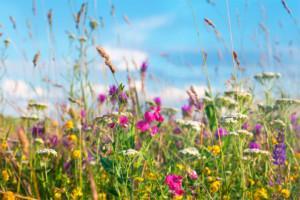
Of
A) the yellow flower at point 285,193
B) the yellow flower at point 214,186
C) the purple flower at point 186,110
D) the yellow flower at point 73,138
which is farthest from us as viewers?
the purple flower at point 186,110

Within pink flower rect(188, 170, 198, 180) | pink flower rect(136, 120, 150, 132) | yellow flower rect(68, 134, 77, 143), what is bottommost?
pink flower rect(188, 170, 198, 180)

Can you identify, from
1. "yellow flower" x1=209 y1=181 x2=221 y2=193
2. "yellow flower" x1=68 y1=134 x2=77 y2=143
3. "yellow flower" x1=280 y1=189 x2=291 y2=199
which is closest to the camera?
"yellow flower" x1=209 y1=181 x2=221 y2=193

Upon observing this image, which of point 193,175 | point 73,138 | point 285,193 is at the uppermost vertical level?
point 73,138

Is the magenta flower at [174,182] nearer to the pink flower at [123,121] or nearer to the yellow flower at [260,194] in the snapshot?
the pink flower at [123,121]

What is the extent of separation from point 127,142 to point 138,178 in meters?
0.20

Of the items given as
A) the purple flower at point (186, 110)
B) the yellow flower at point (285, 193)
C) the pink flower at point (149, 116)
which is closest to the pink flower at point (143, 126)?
the pink flower at point (149, 116)

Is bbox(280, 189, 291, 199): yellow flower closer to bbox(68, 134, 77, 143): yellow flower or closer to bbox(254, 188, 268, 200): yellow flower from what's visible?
bbox(254, 188, 268, 200): yellow flower

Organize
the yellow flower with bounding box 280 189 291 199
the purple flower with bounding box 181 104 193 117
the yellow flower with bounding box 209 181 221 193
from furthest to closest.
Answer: the purple flower with bounding box 181 104 193 117, the yellow flower with bounding box 280 189 291 199, the yellow flower with bounding box 209 181 221 193

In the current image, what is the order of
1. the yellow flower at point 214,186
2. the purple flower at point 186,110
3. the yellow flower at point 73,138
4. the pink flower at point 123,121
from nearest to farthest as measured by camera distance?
the pink flower at point 123,121
the yellow flower at point 214,186
the yellow flower at point 73,138
the purple flower at point 186,110

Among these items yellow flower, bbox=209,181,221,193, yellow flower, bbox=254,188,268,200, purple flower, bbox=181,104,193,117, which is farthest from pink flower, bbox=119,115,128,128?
purple flower, bbox=181,104,193,117

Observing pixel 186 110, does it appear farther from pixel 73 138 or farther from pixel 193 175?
pixel 193 175

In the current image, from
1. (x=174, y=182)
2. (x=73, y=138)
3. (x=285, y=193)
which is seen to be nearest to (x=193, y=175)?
(x=174, y=182)

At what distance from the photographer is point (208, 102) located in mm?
4164

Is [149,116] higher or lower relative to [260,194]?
higher
